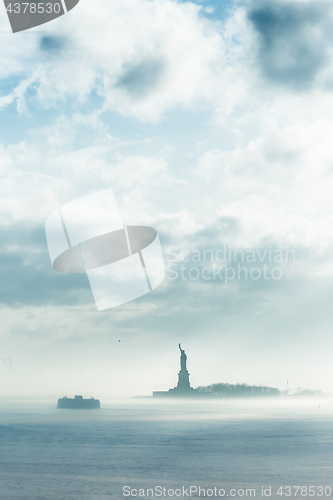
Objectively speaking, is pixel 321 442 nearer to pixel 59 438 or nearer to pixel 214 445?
pixel 214 445

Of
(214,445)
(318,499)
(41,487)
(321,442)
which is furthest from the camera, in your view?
(321,442)

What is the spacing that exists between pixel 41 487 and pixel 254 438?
85252mm

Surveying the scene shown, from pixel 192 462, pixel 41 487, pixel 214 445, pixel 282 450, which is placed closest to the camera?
pixel 41 487

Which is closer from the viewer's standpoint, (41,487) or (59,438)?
(41,487)

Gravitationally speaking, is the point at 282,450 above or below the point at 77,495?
below

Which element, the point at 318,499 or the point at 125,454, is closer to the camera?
the point at 318,499

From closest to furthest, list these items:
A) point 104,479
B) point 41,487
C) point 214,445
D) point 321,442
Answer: point 41,487
point 104,479
point 214,445
point 321,442

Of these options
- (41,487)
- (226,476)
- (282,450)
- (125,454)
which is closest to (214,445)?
(282,450)

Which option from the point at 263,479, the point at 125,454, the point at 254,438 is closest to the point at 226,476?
the point at 263,479

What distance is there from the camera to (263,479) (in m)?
67.8

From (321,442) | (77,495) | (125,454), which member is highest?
(77,495)

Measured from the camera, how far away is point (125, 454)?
93.8 meters

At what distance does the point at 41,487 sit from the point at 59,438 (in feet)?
266

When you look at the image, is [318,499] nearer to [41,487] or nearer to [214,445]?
[41,487]
